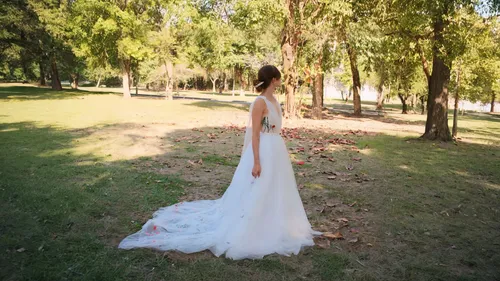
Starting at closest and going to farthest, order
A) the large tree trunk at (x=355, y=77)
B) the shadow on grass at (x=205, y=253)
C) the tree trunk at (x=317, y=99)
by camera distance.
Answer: the shadow on grass at (x=205, y=253) → the tree trunk at (x=317, y=99) → the large tree trunk at (x=355, y=77)

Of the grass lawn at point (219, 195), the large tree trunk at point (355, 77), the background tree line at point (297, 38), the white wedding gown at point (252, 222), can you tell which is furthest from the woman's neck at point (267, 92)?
the large tree trunk at point (355, 77)

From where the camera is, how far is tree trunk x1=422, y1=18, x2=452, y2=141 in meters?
13.6

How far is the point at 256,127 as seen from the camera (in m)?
4.83

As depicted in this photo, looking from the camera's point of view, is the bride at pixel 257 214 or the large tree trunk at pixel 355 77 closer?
the bride at pixel 257 214

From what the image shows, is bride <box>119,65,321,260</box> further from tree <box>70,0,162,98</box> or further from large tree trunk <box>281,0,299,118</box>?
tree <box>70,0,162,98</box>

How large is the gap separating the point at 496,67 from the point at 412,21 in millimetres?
Answer: 28970

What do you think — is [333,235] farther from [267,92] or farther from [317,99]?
[317,99]

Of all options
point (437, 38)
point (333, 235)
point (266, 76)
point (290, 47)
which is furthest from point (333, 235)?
point (290, 47)

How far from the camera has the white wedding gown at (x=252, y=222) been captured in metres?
4.59

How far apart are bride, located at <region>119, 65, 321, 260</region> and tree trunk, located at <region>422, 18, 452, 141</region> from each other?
11561 mm

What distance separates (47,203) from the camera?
5984mm

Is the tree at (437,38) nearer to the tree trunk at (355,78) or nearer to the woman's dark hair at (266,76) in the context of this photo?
the woman's dark hair at (266,76)

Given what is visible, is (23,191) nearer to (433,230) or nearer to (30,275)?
(30,275)

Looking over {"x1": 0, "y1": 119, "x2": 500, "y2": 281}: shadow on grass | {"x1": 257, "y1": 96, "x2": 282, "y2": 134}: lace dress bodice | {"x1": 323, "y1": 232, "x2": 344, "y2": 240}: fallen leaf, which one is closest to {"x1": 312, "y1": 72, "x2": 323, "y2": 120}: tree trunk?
{"x1": 0, "y1": 119, "x2": 500, "y2": 281}: shadow on grass
